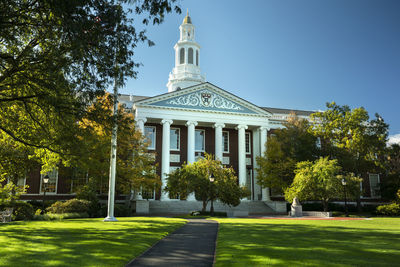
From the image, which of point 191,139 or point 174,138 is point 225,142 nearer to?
point 191,139

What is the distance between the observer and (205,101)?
41750mm

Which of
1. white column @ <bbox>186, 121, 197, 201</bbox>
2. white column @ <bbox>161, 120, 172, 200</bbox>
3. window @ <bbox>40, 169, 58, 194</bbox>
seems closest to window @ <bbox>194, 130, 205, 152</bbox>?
white column @ <bbox>186, 121, 197, 201</bbox>

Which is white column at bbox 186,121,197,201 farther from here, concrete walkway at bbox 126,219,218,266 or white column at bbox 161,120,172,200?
concrete walkway at bbox 126,219,218,266

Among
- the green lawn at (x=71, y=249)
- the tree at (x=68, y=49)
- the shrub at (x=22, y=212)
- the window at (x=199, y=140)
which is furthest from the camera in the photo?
the window at (x=199, y=140)

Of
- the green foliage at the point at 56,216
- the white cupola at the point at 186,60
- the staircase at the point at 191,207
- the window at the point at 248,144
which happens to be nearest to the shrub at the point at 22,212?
the green foliage at the point at 56,216

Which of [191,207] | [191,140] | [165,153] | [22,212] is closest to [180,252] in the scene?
[22,212]

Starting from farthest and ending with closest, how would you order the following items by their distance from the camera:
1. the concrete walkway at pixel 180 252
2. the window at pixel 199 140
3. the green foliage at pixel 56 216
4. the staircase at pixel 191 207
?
the window at pixel 199 140
the staircase at pixel 191 207
the green foliage at pixel 56 216
the concrete walkway at pixel 180 252

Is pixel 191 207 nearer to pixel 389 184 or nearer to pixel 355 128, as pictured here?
pixel 355 128

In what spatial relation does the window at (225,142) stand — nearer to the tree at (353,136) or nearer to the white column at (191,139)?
the white column at (191,139)

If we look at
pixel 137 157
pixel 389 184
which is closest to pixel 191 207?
pixel 137 157

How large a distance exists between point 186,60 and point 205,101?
629 inches

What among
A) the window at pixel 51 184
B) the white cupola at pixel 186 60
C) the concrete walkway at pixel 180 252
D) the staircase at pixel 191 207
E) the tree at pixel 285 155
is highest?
the white cupola at pixel 186 60

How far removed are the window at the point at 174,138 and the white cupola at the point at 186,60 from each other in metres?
13.1

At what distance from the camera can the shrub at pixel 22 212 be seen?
22344mm
